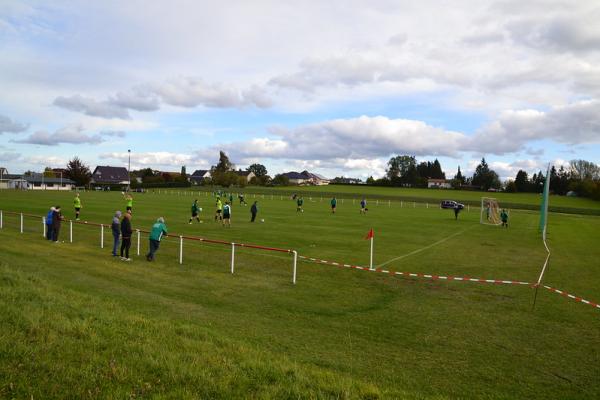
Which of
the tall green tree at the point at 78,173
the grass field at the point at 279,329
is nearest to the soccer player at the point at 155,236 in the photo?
the grass field at the point at 279,329

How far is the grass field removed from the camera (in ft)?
17.1

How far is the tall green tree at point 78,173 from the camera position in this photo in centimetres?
12925

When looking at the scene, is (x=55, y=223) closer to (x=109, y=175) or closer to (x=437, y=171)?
(x=109, y=175)

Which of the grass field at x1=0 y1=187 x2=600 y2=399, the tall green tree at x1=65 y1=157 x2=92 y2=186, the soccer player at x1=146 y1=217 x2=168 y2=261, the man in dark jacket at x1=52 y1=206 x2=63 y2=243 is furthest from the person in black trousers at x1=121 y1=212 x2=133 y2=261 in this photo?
the tall green tree at x1=65 y1=157 x2=92 y2=186

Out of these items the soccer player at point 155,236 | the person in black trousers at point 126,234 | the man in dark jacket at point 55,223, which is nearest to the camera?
the person in black trousers at point 126,234

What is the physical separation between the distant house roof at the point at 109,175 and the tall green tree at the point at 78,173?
858cm

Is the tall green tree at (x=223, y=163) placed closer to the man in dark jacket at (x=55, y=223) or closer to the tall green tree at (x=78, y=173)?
the tall green tree at (x=78, y=173)

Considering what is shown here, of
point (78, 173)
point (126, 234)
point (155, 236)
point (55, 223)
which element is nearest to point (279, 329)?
point (155, 236)

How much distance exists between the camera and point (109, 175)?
143m

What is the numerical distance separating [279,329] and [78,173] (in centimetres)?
13537

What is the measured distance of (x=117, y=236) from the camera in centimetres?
1705

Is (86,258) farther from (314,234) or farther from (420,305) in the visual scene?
(314,234)

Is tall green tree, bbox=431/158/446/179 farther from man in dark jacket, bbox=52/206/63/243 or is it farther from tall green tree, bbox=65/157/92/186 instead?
man in dark jacket, bbox=52/206/63/243

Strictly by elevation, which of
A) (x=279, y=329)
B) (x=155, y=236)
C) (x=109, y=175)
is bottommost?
(x=279, y=329)
